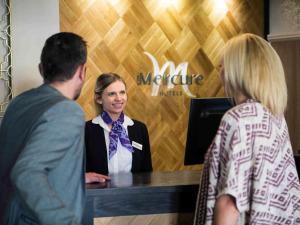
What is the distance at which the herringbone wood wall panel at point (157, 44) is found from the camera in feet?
17.6

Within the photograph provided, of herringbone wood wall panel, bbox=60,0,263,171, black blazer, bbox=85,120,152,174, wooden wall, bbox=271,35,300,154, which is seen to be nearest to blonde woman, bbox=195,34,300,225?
black blazer, bbox=85,120,152,174

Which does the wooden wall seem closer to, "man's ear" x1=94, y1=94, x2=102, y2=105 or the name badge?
the name badge

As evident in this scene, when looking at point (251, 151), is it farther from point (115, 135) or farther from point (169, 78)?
point (169, 78)

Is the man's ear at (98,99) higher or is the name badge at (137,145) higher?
the man's ear at (98,99)

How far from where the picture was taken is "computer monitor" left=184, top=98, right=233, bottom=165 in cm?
282

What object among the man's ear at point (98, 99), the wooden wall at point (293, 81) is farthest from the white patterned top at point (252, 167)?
the wooden wall at point (293, 81)

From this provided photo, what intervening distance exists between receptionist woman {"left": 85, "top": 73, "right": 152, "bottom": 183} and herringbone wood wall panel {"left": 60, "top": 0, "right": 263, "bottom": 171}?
5.36 feet

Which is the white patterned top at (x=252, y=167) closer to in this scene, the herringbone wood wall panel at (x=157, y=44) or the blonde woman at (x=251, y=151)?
the blonde woman at (x=251, y=151)

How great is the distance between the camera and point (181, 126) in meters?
6.09

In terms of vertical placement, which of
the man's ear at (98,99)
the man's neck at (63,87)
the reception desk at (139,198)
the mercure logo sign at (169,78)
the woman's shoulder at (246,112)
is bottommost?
the reception desk at (139,198)

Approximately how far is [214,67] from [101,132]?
121 inches

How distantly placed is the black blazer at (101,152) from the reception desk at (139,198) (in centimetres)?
83

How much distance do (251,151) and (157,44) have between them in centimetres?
408

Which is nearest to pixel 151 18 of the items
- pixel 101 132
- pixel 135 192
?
pixel 101 132
